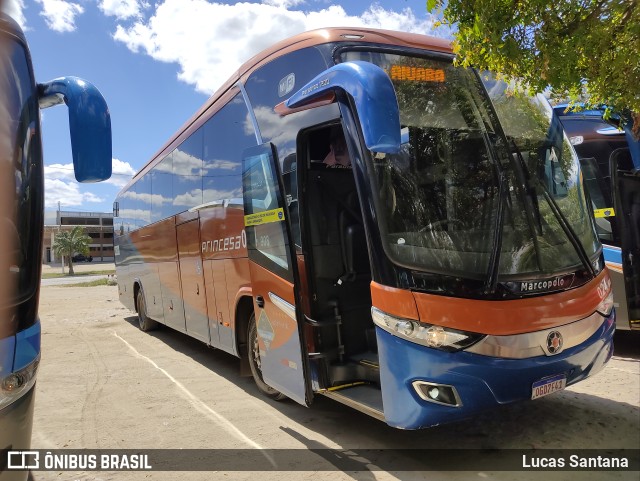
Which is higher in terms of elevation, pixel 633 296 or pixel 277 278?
pixel 277 278

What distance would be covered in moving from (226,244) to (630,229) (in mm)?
5270

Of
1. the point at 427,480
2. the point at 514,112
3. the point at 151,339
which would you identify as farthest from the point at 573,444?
the point at 151,339

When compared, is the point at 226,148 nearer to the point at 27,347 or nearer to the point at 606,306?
the point at 27,347

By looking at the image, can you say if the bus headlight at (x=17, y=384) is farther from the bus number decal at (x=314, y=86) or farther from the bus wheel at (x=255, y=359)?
the bus wheel at (x=255, y=359)

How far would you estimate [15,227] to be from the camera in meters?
2.89

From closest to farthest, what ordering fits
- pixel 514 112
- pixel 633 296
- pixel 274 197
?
1. pixel 514 112
2. pixel 274 197
3. pixel 633 296

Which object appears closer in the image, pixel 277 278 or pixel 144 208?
pixel 277 278

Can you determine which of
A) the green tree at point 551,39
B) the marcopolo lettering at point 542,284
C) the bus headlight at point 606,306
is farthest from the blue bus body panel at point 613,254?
the marcopolo lettering at point 542,284

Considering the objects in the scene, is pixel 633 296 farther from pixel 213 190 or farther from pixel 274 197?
pixel 213 190

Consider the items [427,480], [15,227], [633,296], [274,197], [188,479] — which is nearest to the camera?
[15,227]

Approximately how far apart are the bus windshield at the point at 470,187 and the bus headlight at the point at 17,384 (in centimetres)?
251

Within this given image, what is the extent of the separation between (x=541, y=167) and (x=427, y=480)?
275cm

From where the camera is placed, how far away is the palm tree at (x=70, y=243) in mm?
52750

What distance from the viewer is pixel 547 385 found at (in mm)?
3621
